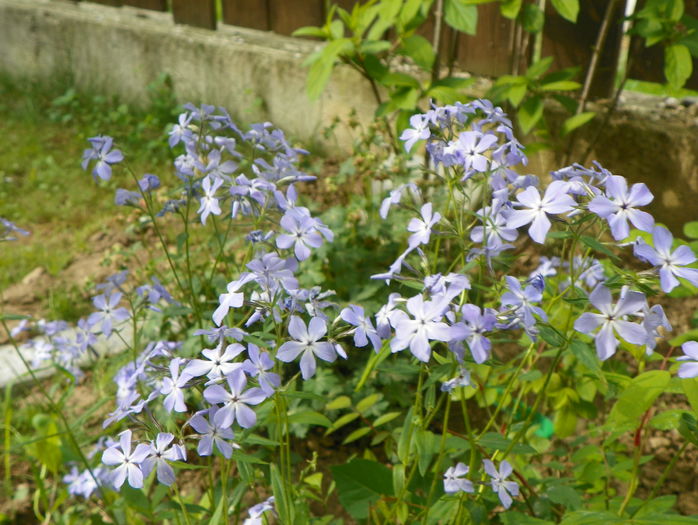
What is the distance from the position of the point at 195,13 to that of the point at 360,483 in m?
3.13

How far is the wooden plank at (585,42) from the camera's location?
2.59m

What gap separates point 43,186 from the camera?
3.85m

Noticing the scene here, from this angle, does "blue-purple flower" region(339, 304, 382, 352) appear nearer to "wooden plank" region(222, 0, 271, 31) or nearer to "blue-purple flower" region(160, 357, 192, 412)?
"blue-purple flower" region(160, 357, 192, 412)

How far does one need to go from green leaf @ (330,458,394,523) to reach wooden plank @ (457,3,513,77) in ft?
6.14

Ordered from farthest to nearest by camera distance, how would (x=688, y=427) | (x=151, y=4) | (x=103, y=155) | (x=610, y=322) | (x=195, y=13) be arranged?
1. (x=151, y=4)
2. (x=195, y=13)
3. (x=103, y=155)
4. (x=688, y=427)
5. (x=610, y=322)

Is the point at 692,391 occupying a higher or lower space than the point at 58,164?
higher

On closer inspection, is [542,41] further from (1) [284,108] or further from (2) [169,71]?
(2) [169,71]

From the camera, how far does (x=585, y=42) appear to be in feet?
8.69

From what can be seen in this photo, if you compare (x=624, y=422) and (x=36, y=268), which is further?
(x=36, y=268)

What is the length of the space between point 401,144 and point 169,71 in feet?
7.00

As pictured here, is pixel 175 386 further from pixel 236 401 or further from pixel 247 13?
pixel 247 13

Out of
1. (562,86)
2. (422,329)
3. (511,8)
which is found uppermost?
(511,8)

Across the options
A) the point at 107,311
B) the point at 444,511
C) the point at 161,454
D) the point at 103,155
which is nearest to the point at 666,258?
the point at 444,511

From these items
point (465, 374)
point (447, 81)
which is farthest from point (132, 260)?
point (465, 374)
